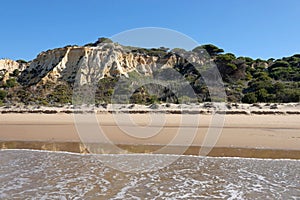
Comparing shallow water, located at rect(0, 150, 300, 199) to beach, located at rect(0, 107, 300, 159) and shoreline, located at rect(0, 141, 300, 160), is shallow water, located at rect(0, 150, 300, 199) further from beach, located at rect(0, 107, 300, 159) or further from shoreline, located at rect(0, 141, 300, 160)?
beach, located at rect(0, 107, 300, 159)

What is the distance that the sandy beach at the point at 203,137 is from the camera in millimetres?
7371

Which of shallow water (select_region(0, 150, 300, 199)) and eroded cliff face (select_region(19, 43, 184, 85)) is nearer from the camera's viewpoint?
shallow water (select_region(0, 150, 300, 199))

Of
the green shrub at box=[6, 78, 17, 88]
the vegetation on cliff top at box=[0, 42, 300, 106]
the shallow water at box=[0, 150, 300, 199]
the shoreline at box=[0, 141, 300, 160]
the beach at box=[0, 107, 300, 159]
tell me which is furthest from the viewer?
the green shrub at box=[6, 78, 17, 88]

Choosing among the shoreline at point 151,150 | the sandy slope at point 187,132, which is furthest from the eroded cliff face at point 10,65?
the shoreline at point 151,150

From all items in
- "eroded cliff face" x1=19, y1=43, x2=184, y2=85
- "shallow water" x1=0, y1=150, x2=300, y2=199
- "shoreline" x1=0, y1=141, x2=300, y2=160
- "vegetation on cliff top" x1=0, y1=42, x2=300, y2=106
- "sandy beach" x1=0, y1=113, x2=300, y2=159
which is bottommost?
"shallow water" x1=0, y1=150, x2=300, y2=199

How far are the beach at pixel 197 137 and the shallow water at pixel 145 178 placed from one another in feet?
2.86

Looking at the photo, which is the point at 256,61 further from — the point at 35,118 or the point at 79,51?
the point at 35,118

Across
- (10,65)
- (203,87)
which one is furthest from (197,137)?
(10,65)

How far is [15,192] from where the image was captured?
14.0ft

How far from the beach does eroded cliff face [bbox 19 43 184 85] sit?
24.6 m

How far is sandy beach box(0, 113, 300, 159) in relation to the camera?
24.2ft

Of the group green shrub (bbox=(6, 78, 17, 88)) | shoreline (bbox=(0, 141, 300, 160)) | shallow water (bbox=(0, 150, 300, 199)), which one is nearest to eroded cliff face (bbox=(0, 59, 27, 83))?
green shrub (bbox=(6, 78, 17, 88))

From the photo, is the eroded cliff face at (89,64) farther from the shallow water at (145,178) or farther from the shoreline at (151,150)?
the shallow water at (145,178)

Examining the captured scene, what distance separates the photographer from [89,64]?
39.1 m
